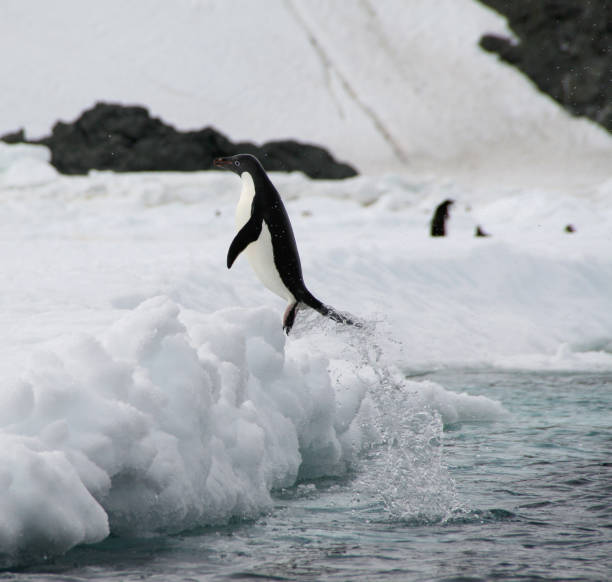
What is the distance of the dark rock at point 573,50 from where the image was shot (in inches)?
2240

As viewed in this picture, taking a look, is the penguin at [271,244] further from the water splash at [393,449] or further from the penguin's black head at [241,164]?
the water splash at [393,449]

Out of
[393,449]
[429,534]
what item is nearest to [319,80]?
[393,449]

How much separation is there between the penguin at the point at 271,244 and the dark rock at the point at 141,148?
109 feet

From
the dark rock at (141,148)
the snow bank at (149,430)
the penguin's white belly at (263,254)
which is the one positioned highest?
the dark rock at (141,148)

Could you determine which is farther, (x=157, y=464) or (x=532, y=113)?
(x=532, y=113)

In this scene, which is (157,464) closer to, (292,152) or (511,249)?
(511,249)

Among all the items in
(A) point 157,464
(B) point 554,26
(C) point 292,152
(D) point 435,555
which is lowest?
(D) point 435,555

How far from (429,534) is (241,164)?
2556 millimetres

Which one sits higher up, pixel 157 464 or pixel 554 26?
pixel 554 26

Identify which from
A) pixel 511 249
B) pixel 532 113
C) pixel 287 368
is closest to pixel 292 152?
pixel 532 113

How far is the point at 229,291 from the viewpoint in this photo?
9.01 metres

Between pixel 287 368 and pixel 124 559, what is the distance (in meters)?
1.71

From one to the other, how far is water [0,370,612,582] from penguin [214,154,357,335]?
901 mm

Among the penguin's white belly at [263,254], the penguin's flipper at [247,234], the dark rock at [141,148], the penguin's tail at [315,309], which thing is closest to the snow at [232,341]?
the penguin's tail at [315,309]
